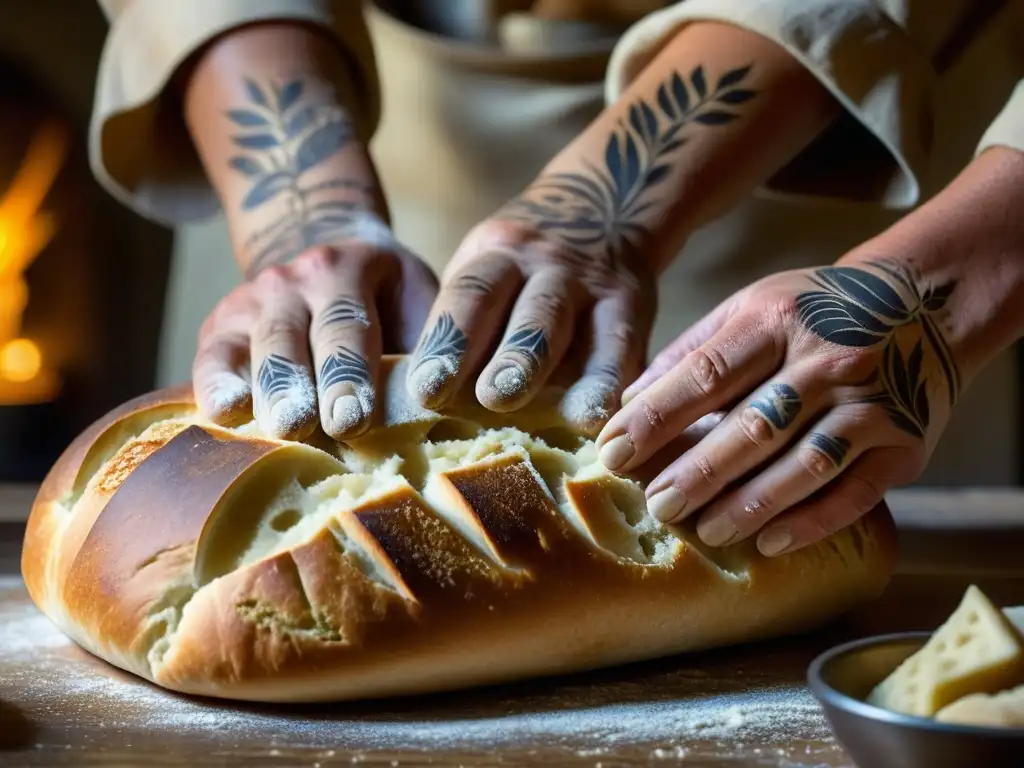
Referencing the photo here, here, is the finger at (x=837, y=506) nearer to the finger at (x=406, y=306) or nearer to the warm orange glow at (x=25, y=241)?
the finger at (x=406, y=306)

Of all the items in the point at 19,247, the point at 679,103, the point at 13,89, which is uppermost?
the point at 679,103

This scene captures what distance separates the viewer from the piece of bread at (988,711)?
0.69 m

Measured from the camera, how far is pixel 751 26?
1.48 metres

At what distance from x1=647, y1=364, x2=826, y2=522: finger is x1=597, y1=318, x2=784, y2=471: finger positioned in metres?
0.02

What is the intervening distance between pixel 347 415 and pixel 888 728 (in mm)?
589

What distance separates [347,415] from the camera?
110 cm

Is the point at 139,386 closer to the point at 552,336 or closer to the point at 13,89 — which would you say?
the point at 13,89

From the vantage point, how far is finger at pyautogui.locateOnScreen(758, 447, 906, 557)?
114 cm

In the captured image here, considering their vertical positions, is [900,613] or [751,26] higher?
[751,26]

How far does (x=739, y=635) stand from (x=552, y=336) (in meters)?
0.36

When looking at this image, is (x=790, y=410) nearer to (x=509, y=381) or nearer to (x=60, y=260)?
(x=509, y=381)

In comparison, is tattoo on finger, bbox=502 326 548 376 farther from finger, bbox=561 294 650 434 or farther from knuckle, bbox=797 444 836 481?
knuckle, bbox=797 444 836 481

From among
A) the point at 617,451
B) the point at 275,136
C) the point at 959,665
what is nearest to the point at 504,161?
the point at 275,136

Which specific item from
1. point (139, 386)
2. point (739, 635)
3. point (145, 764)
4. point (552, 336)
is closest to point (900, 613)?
point (739, 635)
